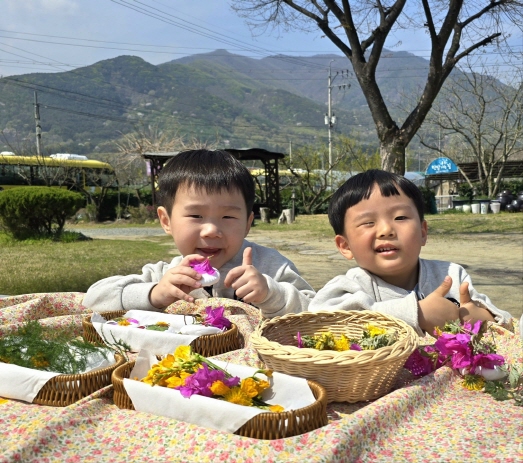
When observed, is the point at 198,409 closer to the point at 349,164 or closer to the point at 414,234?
the point at 414,234

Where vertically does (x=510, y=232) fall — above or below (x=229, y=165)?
below

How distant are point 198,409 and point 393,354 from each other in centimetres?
45

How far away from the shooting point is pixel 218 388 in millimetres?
1088

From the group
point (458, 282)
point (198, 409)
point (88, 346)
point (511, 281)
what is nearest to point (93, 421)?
point (198, 409)

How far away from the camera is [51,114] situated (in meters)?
140

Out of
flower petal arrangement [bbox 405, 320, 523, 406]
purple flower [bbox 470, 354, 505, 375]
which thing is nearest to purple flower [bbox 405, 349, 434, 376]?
flower petal arrangement [bbox 405, 320, 523, 406]

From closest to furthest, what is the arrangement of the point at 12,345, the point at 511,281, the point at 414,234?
the point at 12,345
the point at 414,234
the point at 511,281

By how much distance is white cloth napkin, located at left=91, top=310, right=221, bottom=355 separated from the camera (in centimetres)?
153

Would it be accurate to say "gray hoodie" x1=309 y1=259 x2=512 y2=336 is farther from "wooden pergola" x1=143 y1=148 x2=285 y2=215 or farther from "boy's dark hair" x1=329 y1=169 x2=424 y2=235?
"wooden pergola" x1=143 y1=148 x2=285 y2=215

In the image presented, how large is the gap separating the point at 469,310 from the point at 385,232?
36 centimetres

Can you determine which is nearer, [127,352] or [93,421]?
[93,421]

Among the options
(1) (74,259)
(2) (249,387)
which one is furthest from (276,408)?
(1) (74,259)

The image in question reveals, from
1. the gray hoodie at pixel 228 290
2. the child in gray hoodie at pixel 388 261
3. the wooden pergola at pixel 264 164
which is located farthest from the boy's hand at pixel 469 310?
the wooden pergola at pixel 264 164

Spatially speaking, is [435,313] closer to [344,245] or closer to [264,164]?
[344,245]
